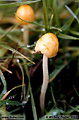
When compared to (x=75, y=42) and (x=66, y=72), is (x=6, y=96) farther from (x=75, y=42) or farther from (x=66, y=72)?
(x=75, y=42)

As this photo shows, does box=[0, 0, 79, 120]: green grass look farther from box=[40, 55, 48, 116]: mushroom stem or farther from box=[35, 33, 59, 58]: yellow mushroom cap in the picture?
box=[35, 33, 59, 58]: yellow mushroom cap

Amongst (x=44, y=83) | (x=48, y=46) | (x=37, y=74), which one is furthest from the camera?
(x=37, y=74)

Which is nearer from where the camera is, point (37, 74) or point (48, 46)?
point (48, 46)

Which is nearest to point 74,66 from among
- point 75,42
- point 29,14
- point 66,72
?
point 66,72

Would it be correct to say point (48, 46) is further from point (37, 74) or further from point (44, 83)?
point (37, 74)

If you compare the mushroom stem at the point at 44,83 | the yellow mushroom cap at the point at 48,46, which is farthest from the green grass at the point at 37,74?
the yellow mushroom cap at the point at 48,46

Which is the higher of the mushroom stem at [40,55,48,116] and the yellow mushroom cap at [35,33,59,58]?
the yellow mushroom cap at [35,33,59,58]

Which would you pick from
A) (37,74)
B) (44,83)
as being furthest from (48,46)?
(37,74)

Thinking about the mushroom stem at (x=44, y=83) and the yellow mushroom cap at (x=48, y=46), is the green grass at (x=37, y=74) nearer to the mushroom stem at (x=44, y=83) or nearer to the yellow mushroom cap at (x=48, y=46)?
the mushroom stem at (x=44, y=83)

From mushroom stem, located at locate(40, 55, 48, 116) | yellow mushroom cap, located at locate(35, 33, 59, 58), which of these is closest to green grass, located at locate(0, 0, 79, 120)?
mushroom stem, located at locate(40, 55, 48, 116)

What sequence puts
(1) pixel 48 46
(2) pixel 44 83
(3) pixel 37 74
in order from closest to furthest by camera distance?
1. (1) pixel 48 46
2. (2) pixel 44 83
3. (3) pixel 37 74

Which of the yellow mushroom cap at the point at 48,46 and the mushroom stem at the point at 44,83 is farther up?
the yellow mushroom cap at the point at 48,46
